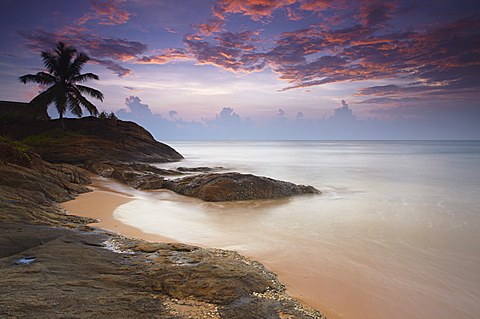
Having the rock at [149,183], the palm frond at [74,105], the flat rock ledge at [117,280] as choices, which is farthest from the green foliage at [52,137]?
the flat rock ledge at [117,280]

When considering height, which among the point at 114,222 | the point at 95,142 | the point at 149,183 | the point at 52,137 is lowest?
the point at 114,222

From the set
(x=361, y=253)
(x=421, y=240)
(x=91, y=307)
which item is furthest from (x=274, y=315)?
(x=421, y=240)

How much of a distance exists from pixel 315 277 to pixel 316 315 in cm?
155

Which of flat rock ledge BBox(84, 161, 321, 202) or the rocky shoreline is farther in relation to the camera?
flat rock ledge BBox(84, 161, 321, 202)

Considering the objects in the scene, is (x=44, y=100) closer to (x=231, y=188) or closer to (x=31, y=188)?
(x=31, y=188)

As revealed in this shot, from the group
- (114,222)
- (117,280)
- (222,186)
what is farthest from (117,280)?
(222,186)

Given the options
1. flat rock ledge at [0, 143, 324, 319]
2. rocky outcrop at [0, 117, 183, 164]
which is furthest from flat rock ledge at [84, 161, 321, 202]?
rocky outcrop at [0, 117, 183, 164]

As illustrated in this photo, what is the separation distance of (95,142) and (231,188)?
1283 cm

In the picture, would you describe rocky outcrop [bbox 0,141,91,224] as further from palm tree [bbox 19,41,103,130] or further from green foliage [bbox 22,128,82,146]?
palm tree [bbox 19,41,103,130]

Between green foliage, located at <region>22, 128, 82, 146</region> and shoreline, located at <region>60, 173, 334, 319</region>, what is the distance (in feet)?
34.7

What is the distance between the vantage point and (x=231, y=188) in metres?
8.91

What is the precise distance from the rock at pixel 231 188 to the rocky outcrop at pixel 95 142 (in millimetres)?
8934

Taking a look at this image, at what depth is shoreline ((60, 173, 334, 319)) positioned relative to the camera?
3.28 metres

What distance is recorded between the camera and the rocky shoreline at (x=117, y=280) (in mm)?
1793
